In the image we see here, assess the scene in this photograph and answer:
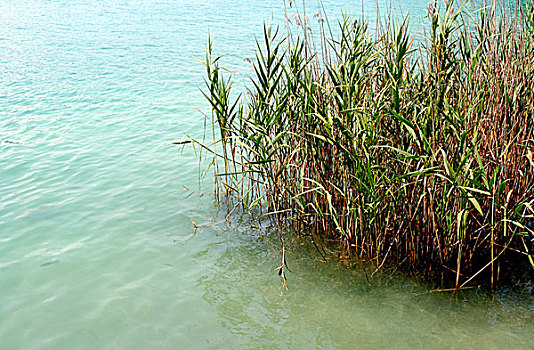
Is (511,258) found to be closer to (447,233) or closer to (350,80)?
(447,233)

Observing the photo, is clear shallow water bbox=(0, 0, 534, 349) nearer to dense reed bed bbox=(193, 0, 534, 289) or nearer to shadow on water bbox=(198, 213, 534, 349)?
shadow on water bbox=(198, 213, 534, 349)

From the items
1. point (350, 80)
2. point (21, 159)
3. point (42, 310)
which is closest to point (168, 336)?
point (42, 310)

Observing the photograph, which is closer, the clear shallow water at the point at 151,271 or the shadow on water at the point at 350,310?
the shadow on water at the point at 350,310

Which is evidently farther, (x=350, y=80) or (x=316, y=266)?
(x=316, y=266)

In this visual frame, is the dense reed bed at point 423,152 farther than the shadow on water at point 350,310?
Yes

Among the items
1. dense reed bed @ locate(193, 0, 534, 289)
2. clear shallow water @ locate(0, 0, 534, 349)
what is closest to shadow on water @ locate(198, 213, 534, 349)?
clear shallow water @ locate(0, 0, 534, 349)

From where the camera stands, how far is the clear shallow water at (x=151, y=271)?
9.41 feet

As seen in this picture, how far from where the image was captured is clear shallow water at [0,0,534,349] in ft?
9.41

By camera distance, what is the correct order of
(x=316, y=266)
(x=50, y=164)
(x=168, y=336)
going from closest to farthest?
(x=168, y=336) < (x=316, y=266) < (x=50, y=164)

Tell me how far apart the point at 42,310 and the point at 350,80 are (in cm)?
255

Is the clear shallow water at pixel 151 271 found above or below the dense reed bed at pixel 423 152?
below

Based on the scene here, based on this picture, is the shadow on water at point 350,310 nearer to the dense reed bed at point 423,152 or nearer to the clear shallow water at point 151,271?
the clear shallow water at point 151,271

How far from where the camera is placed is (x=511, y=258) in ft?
10.9

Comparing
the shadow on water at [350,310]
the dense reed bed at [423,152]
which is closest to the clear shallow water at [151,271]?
the shadow on water at [350,310]
